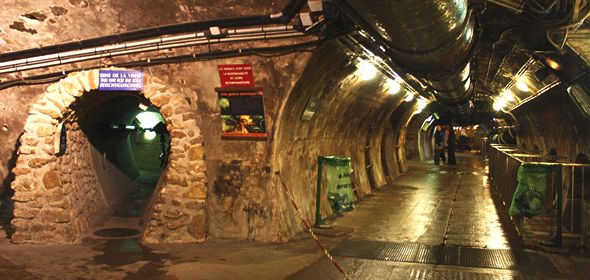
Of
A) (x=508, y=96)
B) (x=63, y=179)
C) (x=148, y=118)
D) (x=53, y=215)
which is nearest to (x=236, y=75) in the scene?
(x=63, y=179)

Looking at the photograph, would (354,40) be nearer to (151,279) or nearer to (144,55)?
(144,55)

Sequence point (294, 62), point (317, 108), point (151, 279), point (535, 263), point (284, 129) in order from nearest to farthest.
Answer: point (151, 279) → point (535, 263) → point (294, 62) → point (284, 129) → point (317, 108)

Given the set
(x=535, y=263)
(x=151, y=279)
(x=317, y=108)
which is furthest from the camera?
(x=317, y=108)

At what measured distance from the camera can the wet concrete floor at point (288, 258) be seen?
647cm

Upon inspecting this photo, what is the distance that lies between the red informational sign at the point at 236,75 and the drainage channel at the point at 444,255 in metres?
Answer: 3.13

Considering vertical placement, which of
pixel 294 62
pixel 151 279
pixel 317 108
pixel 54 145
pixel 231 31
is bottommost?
pixel 151 279

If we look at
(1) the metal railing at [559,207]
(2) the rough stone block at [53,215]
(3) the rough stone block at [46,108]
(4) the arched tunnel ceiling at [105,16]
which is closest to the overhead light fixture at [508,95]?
(1) the metal railing at [559,207]

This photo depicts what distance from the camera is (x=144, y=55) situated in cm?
835

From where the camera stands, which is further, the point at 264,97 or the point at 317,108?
the point at 317,108

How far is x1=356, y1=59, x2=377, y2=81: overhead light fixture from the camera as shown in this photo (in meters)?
9.75

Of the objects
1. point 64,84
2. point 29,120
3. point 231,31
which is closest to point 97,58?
point 64,84

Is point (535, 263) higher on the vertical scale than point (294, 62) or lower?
lower

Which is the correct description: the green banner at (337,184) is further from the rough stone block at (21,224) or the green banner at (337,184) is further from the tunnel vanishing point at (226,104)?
the rough stone block at (21,224)

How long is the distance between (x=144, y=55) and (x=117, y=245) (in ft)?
10.6
